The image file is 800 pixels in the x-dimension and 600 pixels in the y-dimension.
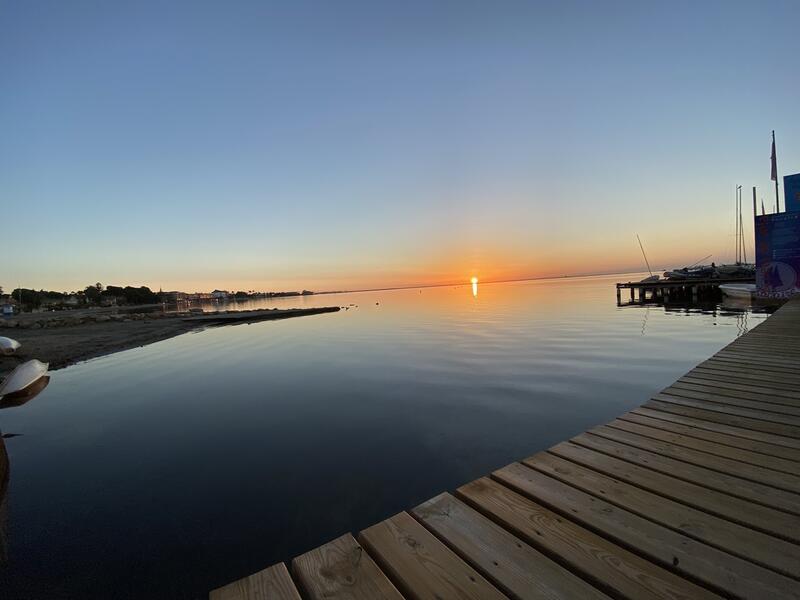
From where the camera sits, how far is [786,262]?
59.9 feet

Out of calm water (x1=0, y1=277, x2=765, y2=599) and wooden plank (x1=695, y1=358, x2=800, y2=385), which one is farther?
wooden plank (x1=695, y1=358, x2=800, y2=385)

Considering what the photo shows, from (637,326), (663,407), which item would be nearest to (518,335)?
(637,326)

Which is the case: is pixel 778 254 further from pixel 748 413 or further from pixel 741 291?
pixel 748 413

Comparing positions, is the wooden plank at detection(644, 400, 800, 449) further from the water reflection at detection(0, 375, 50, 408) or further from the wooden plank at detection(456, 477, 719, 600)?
the water reflection at detection(0, 375, 50, 408)

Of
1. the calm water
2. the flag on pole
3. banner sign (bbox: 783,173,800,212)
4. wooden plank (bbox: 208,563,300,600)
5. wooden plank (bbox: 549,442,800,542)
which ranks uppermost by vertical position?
the flag on pole

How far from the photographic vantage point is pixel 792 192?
1777cm

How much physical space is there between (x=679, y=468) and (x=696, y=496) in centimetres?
52

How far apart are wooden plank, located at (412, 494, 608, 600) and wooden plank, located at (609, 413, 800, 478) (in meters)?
2.49

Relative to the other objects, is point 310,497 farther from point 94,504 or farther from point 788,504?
point 788,504

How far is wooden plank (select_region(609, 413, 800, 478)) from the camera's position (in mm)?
3293

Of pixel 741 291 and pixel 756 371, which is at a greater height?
pixel 756 371

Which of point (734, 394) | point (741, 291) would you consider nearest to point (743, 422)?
point (734, 394)

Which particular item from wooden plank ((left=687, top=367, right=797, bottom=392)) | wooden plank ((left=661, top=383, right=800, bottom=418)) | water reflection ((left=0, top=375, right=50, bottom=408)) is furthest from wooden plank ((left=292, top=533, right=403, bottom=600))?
water reflection ((left=0, top=375, right=50, bottom=408))

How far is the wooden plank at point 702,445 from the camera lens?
3.29 metres
